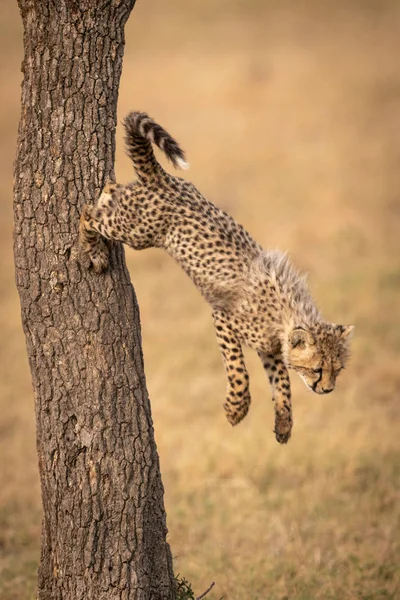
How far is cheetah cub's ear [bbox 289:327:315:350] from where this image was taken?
4.62 meters

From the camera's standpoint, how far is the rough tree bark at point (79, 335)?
4.19m

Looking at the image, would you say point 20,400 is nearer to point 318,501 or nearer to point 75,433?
point 318,501

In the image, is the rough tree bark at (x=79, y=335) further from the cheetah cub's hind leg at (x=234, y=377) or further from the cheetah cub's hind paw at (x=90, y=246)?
the cheetah cub's hind leg at (x=234, y=377)

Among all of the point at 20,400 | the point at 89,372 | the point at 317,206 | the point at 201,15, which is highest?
the point at 201,15

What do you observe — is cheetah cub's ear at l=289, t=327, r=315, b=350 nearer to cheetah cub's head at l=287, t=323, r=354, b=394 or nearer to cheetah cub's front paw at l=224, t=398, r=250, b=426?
cheetah cub's head at l=287, t=323, r=354, b=394

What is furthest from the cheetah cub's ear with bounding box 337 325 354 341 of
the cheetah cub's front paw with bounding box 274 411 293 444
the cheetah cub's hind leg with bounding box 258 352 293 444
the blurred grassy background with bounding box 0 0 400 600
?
the blurred grassy background with bounding box 0 0 400 600

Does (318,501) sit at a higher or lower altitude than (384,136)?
lower

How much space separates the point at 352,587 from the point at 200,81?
17.2 metres

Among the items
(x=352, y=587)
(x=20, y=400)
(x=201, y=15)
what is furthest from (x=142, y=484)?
(x=201, y=15)

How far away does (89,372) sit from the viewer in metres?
4.22

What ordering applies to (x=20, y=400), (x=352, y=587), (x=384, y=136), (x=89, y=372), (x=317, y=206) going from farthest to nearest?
(x=384, y=136) → (x=317, y=206) → (x=20, y=400) → (x=352, y=587) → (x=89, y=372)

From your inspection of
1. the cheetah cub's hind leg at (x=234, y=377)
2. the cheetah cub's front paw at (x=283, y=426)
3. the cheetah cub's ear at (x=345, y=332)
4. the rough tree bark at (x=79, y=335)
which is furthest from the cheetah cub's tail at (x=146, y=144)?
the cheetah cub's front paw at (x=283, y=426)

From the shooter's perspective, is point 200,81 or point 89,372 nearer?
point 89,372

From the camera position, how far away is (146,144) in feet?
15.1
